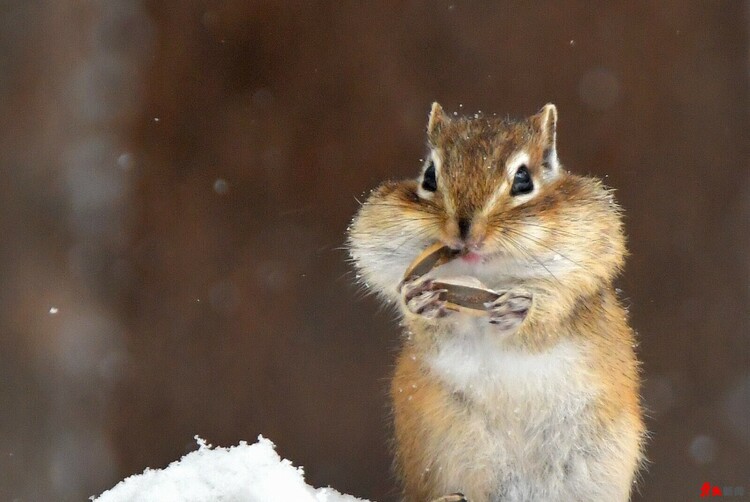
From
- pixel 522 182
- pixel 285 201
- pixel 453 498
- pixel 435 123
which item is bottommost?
pixel 453 498

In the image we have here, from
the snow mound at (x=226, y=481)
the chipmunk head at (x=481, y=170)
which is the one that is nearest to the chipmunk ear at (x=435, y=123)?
the chipmunk head at (x=481, y=170)

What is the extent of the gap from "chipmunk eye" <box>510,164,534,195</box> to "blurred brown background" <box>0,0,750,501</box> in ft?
3.06

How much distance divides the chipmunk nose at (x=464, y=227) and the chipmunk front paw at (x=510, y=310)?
12 cm

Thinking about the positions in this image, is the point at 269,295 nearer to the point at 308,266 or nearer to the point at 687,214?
the point at 308,266

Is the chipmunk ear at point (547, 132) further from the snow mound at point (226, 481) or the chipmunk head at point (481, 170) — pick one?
the snow mound at point (226, 481)

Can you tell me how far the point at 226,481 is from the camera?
1132 mm

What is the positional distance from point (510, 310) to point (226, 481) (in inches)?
17.1

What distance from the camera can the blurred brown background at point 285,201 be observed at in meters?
2.22

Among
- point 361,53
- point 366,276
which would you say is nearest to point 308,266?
point 361,53

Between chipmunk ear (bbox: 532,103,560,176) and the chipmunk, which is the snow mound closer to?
the chipmunk

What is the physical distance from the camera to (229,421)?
2.36m

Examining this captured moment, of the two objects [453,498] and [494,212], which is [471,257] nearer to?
[494,212]

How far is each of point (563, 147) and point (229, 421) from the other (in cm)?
107

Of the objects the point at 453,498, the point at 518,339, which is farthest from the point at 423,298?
the point at 453,498
